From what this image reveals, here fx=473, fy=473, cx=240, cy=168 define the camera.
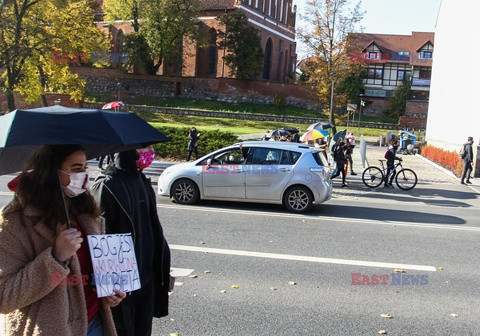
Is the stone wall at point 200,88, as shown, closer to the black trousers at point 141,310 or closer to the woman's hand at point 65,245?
the black trousers at point 141,310

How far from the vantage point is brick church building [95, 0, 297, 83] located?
194 feet

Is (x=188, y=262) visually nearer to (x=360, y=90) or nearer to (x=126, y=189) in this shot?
(x=126, y=189)

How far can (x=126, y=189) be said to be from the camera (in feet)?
10.8

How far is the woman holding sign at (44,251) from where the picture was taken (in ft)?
7.19

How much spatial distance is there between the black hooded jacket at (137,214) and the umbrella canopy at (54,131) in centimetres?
54

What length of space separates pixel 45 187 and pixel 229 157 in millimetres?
9505

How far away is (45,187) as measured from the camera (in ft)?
7.65

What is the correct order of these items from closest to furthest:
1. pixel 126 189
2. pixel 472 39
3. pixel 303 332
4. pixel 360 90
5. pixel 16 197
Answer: pixel 16 197 → pixel 126 189 → pixel 303 332 → pixel 472 39 → pixel 360 90

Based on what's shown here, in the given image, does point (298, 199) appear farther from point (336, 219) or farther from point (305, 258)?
point (305, 258)

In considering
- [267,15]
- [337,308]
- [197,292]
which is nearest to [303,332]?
[337,308]

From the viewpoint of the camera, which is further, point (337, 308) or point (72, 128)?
point (337, 308)

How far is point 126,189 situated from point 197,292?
2781mm

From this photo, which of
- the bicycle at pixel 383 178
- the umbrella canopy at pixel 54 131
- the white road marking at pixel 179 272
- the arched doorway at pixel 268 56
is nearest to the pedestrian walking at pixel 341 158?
the bicycle at pixel 383 178

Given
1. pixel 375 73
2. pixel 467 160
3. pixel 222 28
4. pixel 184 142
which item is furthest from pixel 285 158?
pixel 375 73
